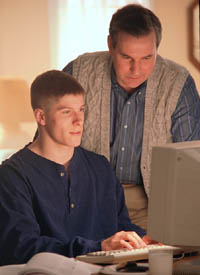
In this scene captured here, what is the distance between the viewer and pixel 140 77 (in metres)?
2.58

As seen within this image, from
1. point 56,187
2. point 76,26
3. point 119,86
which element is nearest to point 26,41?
point 76,26

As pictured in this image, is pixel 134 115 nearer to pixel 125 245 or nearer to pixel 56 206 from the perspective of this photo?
pixel 56 206

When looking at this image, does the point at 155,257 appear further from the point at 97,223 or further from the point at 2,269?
the point at 97,223

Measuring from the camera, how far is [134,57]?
251 centimetres

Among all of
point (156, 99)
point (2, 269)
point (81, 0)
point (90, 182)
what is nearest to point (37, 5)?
point (81, 0)

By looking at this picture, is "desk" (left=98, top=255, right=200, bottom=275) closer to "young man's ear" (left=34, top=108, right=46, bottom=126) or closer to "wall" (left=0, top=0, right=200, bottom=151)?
"young man's ear" (left=34, top=108, right=46, bottom=126)

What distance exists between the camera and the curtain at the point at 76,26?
552 cm

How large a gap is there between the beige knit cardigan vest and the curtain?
2818 mm

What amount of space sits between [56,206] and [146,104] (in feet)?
2.37

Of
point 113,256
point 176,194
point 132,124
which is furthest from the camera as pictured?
point 132,124

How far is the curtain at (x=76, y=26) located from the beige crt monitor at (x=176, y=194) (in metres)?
4.10

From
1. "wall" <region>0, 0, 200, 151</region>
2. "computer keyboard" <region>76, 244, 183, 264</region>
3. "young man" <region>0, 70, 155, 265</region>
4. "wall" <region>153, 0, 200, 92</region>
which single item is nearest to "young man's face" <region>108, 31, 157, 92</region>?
"young man" <region>0, 70, 155, 265</region>

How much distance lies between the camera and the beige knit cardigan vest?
107 inches

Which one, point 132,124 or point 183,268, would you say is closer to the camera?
point 183,268
